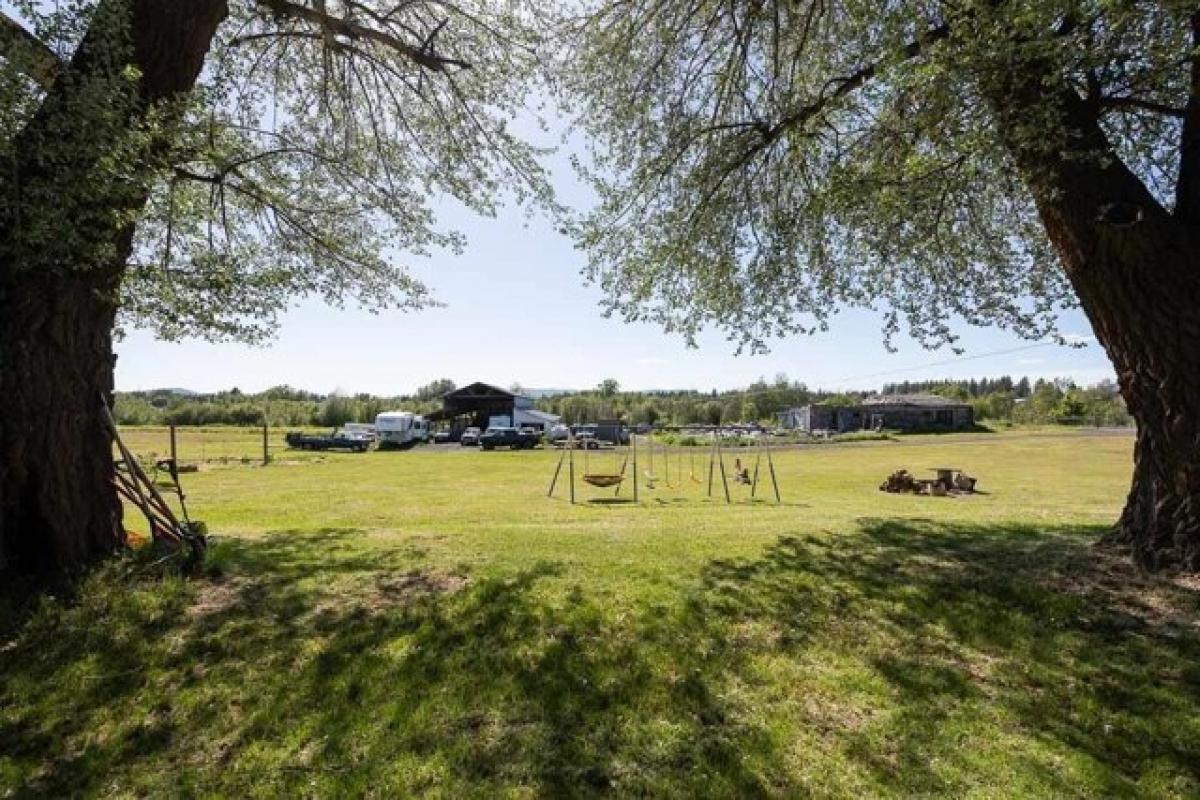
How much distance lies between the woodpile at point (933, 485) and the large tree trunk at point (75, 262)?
2004 centimetres

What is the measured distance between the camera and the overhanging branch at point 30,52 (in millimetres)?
4578

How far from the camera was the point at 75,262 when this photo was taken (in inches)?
216

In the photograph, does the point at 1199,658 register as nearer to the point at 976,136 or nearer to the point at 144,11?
the point at 976,136

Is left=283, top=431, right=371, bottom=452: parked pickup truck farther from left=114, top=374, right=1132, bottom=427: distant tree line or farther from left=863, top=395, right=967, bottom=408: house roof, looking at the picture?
left=863, top=395, right=967, bottom=408: house roof

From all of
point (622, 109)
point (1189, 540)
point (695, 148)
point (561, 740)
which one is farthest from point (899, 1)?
point (561, 740)

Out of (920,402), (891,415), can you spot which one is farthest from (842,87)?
(920,402)

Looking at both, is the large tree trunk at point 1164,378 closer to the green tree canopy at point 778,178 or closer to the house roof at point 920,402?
the green tree canopy at point 778,178

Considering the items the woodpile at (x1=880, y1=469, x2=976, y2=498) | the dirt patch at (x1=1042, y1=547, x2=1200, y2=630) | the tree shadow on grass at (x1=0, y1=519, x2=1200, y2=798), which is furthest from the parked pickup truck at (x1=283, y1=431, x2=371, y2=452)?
the dirt patch at (x1=1042, y1=547, x2=1200, y2=630)

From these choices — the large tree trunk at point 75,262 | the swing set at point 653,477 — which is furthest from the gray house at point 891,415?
the large tree trunk at point 75,262

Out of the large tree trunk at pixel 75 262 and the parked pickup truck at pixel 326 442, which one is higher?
the large tree trunk at pixel 75 262

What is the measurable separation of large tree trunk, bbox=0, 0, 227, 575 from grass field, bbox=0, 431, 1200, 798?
852 mm

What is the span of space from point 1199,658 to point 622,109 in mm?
9752

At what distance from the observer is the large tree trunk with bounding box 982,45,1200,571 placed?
5.62 metres

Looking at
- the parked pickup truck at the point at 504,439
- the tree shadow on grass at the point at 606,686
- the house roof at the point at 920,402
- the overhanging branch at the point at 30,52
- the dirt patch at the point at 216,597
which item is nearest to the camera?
the tree shadow on grass at the point at 606,686
